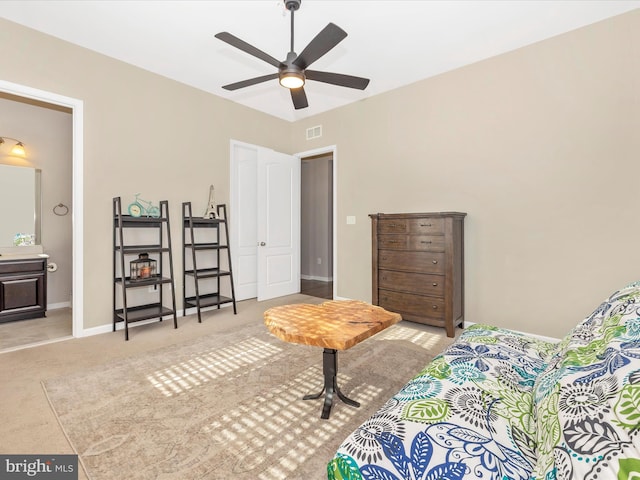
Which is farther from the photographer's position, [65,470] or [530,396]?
[65,470]

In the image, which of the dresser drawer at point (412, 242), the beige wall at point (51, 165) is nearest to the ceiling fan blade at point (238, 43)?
the dresser drawer at point (412, 242)

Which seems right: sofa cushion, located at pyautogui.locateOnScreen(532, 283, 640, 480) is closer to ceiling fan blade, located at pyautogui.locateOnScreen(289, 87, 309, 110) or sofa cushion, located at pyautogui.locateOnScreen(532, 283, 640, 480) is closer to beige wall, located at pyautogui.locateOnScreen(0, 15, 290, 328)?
ceiling fan blade, located at pyautogui.locateOnScreen(289, 87, 309, 110)

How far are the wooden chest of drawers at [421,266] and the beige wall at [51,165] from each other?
14.5 feet

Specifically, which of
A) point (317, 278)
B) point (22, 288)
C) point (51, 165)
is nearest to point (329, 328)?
point (22, 288)

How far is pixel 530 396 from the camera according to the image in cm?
121

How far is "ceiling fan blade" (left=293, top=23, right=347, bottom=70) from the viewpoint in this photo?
2092 mm

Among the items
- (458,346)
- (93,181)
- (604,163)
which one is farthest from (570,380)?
→ (93,181)

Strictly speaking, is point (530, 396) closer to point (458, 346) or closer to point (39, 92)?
point (458, 346)

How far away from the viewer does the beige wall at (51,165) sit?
13.9ft

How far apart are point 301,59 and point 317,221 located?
479cm

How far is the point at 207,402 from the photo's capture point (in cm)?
210

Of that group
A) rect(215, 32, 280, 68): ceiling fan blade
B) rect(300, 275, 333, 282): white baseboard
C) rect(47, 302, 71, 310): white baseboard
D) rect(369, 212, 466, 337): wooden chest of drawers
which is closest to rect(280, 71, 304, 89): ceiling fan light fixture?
rect(215, 32, 280, 68): ceiling fan blade

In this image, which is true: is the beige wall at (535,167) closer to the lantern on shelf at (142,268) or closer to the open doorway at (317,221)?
the open doorway at (317,221)

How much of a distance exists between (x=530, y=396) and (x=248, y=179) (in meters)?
4.50
